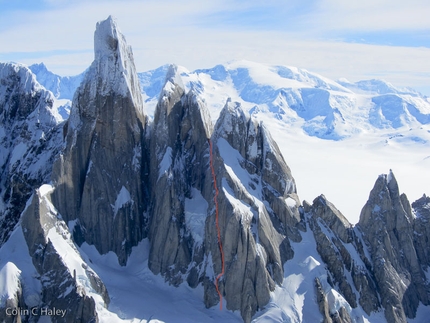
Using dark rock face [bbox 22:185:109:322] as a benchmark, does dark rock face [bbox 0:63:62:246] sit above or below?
above

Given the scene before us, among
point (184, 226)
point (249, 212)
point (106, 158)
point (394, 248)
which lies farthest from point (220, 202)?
point (394, 248)

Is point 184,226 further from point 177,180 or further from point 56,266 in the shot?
point 56,266

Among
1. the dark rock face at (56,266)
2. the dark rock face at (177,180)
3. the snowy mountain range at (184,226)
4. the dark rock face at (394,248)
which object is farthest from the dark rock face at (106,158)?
the dark rock face at (394,248)

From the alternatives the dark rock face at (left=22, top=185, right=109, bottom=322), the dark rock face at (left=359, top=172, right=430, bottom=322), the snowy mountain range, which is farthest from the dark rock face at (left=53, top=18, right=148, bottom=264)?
the dark rock face at (left=359, top=172, right=430, bottom=322)

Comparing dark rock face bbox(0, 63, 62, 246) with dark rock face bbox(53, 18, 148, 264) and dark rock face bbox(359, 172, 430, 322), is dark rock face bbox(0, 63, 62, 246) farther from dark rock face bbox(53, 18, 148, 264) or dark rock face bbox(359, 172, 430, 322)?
dark rock face bbox(359, 172, 430, 322)

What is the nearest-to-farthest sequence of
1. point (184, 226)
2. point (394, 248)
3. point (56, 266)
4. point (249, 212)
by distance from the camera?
point (56, 266)
point (249, 212)
point (184, 226)
point (394, 248)
